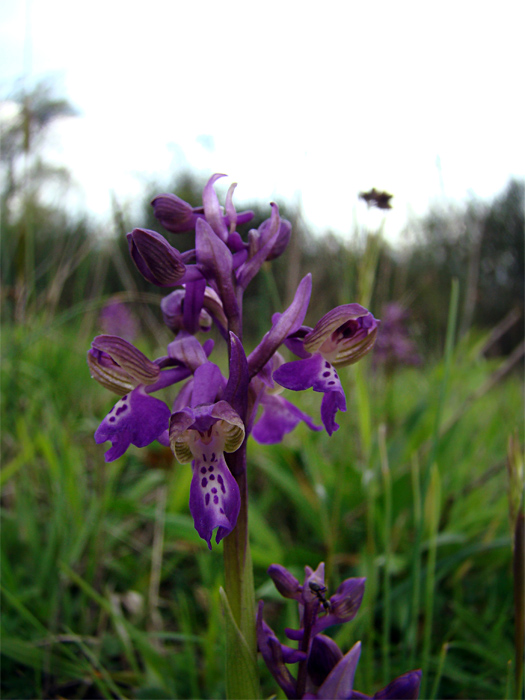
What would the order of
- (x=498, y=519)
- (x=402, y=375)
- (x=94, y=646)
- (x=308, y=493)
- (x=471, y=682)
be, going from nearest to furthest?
1. (x=471, y=682)
2. (x=94, y=646)
3. (x=498, y=519)
4. (x=308, y=493)
5. (x=402, y=375)

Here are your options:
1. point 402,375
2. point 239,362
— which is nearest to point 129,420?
point 239,362

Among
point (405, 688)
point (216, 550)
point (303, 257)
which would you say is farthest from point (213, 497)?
point (303, 257)

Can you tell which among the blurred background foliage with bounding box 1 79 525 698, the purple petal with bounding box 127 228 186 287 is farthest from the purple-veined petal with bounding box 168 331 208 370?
the blurred background foliage with bounding box 1 79 525 698

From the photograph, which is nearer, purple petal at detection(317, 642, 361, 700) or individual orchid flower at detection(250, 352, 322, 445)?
purple petal at detection(317, 642, 361, 700)

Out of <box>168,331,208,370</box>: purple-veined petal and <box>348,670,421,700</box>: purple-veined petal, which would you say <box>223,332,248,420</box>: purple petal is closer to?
<box>168,331,208,370</box>: purple-veined petal

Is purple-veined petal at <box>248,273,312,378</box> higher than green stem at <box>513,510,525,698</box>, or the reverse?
purple-veined petal at <box>248,273,312,378</box>

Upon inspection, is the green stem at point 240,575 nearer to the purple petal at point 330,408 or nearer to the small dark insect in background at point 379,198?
the purple petal at point 330,408

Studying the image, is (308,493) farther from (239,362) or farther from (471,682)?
(239,362)
